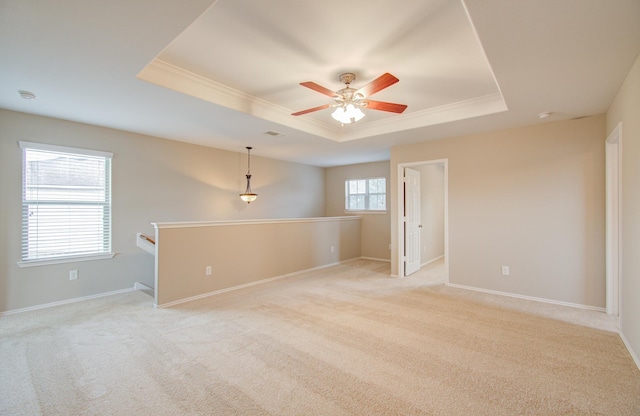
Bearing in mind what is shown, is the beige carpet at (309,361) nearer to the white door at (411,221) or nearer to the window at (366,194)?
the white door at (411,221)

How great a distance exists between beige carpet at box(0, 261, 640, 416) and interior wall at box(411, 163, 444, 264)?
2.95 metres

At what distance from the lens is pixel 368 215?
7504 mm

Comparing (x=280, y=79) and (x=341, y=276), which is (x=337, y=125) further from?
(x=341, y=276)

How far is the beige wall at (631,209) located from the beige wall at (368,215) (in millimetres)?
4527

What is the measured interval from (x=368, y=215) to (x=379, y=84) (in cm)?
516

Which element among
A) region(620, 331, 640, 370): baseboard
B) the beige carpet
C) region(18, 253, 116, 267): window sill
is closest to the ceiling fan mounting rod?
the beige carpet

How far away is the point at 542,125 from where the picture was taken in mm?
4035

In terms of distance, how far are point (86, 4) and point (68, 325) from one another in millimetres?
3252

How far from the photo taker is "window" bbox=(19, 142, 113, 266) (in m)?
3.81

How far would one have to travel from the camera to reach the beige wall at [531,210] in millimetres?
3736

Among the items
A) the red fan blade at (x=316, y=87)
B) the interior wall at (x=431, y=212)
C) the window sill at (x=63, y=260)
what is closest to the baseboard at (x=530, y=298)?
the interior wall at (x=431, y=212)

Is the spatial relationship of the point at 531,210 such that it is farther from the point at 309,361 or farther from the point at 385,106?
the point at 309,361

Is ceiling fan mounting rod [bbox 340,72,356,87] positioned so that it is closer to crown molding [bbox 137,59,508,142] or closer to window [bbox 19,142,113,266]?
crown molding [bbox 137,59,508,142]

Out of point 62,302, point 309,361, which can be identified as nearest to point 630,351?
point 309,361
